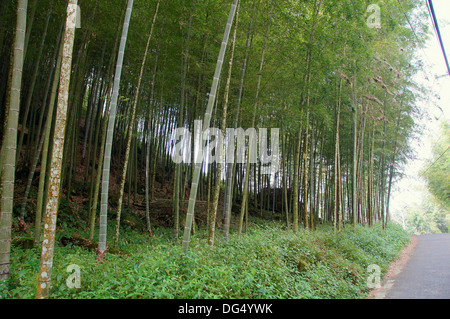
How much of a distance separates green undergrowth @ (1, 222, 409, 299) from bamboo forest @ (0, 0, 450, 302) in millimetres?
20

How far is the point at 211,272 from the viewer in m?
2.77

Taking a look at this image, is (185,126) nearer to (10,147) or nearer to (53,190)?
(10,147)

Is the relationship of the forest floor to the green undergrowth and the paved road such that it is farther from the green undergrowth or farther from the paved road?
the paved road

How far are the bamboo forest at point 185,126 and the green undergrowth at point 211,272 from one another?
20 mm

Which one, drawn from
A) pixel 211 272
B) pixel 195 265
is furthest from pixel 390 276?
pixel 195 265

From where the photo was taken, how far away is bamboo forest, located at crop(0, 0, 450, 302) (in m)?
2.47

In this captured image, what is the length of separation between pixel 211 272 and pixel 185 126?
20.0 ft

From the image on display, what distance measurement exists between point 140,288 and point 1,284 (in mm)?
1189

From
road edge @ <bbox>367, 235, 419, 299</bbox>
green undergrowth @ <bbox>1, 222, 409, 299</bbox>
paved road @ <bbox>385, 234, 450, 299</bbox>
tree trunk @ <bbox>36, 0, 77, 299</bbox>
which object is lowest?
road edge @ <bbox>367, 235, 419, 299</bbox>

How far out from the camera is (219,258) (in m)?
3.41

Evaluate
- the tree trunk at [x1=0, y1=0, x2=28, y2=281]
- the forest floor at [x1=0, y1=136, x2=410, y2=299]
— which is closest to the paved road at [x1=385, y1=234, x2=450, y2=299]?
the forest floor at [x1=0, y1=136, x2=410, y2=299]

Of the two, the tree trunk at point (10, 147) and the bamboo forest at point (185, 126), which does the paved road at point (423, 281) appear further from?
the tree trunk at point (10, 147)

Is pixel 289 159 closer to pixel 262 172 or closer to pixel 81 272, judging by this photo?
pixel 262 172
